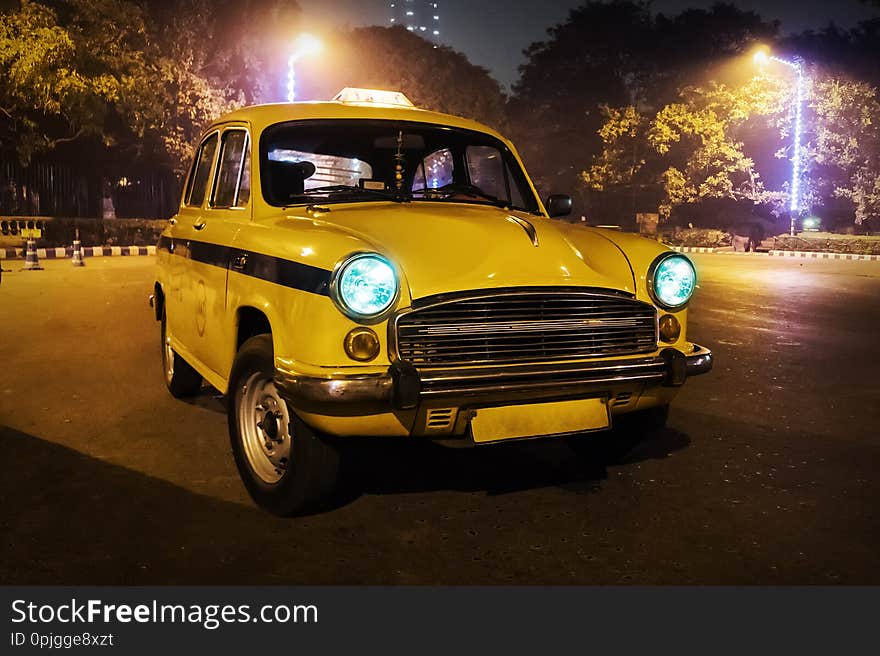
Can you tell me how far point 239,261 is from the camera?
4.57 m

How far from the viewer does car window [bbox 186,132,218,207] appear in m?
5.83

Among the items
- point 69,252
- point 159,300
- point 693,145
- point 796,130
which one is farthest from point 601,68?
point 159,300

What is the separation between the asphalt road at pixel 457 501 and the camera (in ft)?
11.9

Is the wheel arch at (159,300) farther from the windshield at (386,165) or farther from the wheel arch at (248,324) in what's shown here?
the wheel arch at (248,324)

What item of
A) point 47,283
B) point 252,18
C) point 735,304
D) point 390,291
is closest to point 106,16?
point 252,18

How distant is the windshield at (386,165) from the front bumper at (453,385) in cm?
141

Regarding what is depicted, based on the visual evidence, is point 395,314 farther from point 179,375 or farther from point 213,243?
point 179,375

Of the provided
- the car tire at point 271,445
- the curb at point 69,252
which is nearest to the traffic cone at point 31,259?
the curb at point 69,252

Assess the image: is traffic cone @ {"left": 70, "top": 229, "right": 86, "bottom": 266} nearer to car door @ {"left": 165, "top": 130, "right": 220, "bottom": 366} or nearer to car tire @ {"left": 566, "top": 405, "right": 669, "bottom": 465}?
car door @ {"left": 165, "top": 130, "right": 220, "bottom": 366}

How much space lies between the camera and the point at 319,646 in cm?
299

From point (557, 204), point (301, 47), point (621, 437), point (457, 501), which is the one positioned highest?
point (301, 47)

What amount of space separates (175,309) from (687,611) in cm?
399

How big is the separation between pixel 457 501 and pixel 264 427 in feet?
3.22

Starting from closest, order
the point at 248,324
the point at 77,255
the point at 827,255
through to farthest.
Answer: the point at 248,324 < the point at 77,255 < the point at 827,255
